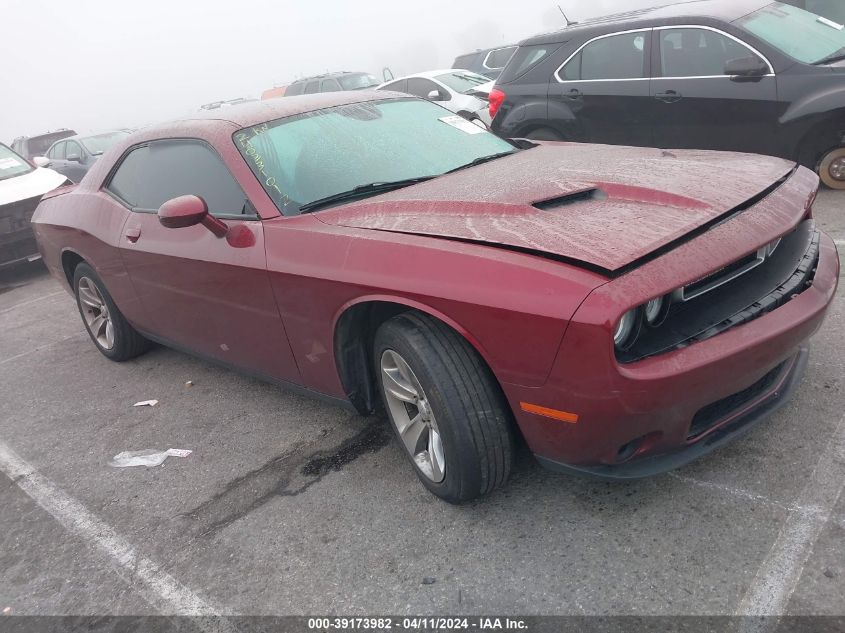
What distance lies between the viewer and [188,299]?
3.38m

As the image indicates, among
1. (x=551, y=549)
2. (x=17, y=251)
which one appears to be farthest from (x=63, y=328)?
(x=551, y=549)

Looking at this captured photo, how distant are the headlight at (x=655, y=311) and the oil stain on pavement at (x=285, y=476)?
1412 millimetres

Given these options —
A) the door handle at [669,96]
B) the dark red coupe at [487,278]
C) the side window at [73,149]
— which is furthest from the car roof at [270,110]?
the side window at [73,149]

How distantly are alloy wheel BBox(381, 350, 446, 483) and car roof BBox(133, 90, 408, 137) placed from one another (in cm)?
148

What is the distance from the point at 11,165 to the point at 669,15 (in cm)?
736

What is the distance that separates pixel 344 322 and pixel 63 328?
405cm

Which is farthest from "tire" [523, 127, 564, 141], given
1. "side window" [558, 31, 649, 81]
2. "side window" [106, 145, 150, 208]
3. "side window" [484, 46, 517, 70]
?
"side window" [484, 46, 517, 70]

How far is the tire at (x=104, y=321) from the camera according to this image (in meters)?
4.32

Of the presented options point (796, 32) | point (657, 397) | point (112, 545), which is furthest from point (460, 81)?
point (657, 397)

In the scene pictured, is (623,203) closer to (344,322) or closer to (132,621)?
(344,322)

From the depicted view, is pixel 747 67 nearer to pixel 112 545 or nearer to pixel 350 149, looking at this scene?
pixel 350 149

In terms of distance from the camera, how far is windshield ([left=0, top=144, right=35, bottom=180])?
786cm

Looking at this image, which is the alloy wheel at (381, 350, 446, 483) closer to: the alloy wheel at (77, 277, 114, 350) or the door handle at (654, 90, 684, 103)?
the alloy wheel at (77, 277, 114, 350)

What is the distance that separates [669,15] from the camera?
566 centimetres
